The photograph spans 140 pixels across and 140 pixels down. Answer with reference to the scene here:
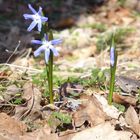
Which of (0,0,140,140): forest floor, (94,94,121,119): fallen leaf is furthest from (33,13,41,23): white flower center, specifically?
(94,94,121,119): fallen leaf

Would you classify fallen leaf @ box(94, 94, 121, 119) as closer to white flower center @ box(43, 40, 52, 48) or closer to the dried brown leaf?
the dried brown leaf

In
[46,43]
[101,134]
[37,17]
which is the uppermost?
[37,17]

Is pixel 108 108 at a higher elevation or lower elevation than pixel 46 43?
lower

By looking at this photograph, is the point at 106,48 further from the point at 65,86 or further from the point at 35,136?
the point at 35,136

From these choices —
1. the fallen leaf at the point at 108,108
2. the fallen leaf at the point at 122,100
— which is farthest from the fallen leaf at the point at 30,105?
the fallen leaf at the point at 122,100

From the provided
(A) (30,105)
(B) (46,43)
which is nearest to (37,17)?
(B) (46,43)

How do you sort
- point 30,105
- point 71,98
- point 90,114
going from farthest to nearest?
point 71,98 < point 30,105 < point 90,114

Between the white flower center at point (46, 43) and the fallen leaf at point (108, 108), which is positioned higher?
the white flower center at point (46, 43)

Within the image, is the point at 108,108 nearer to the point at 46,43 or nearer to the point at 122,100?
the point at 122,100

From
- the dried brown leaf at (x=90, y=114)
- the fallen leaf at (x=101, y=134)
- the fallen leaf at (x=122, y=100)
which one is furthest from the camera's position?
the fallen leaf at (x=122, y=100)

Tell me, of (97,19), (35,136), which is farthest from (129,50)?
(35,136)

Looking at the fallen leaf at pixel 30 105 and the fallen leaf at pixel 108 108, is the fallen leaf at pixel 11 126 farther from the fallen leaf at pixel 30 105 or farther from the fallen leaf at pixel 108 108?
the fallen leaf at pixel 108 108
